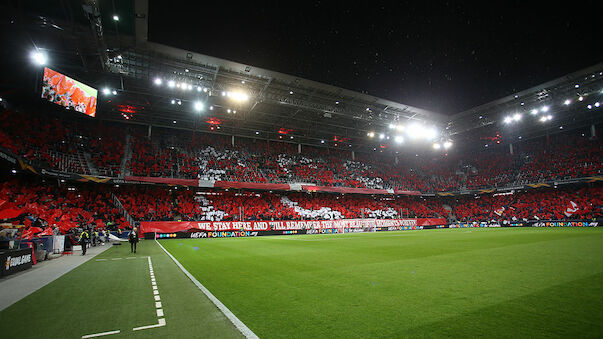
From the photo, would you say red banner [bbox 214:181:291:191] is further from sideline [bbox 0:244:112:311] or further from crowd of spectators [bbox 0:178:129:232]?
sideline [bbox 0:244:112:311]

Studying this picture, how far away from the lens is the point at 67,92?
19219mm

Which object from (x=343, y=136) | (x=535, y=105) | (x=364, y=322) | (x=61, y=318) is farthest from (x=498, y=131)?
(x=61, y=318)

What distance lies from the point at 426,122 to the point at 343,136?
11.1 m

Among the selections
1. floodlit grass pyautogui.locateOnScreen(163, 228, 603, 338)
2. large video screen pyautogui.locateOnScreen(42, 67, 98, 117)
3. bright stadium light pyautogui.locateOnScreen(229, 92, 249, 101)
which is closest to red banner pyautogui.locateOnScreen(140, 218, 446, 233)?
large video screen pyautogui.locateOnScreen(42, 67, 98, 117)

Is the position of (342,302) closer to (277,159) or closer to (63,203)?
(63,203)

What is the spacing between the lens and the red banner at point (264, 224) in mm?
24625

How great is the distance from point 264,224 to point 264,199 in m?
5.12

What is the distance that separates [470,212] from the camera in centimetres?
4131

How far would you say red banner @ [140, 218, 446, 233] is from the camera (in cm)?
2462

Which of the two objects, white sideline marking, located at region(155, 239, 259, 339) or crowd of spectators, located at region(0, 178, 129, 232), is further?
crowd of spectators, located at region(0, 178, 129, 232)

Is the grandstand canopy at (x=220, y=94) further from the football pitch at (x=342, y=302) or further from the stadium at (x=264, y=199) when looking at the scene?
the football pitch at (x=342, y=302)

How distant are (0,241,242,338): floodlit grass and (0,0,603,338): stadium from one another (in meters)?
0.05

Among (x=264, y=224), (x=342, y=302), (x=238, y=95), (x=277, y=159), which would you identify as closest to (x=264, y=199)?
(x=264, y=224)

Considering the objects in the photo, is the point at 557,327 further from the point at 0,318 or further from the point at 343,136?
the point at 343,136
